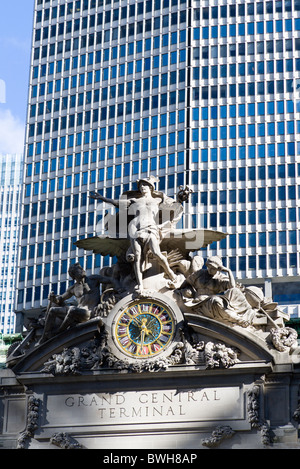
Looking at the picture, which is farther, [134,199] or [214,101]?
[214,101]

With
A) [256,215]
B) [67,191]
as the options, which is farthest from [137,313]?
[67,191]

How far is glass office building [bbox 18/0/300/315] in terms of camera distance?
103000mm

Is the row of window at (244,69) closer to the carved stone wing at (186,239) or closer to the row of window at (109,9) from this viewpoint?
→ the row of window at (109,9)

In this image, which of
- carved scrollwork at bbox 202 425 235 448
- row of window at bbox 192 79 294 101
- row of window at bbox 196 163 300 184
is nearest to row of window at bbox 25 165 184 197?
row of window at bbox 196 163 300 184

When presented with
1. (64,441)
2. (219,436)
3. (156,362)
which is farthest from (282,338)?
(64,441)

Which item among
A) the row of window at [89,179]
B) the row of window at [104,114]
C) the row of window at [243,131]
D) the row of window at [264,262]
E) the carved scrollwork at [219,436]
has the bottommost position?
the carved scrollwork at [219,436]

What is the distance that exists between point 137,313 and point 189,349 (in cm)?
254

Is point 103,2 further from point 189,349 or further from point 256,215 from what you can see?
point 189,349

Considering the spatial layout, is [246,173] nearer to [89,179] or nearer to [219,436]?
[89,179]

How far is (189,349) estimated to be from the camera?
134 feet

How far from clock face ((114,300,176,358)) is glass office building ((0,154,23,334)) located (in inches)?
4030

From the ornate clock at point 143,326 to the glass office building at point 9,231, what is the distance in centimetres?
10228

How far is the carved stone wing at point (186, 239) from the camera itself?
43.4 metres

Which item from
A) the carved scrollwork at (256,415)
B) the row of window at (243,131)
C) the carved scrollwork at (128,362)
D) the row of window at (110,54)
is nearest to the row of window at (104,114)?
the row of window at (243,131)
